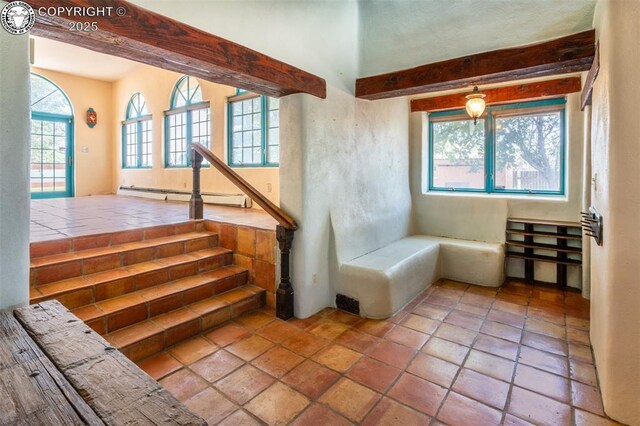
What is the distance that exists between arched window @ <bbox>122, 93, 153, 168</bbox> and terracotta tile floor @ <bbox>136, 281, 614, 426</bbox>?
6.31 meters

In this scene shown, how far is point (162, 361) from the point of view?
2.35m

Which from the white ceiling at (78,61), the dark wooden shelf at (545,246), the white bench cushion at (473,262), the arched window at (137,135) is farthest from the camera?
the arched window at (137,135)

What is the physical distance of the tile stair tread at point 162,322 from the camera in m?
2.33

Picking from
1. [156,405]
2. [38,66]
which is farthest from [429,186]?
[38,66]

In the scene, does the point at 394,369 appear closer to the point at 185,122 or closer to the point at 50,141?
the point at 185,122

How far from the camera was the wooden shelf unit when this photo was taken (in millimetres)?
4004

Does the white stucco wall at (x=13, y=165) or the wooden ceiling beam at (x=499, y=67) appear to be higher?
the wooden ceiling beam at (x=499, y=67)

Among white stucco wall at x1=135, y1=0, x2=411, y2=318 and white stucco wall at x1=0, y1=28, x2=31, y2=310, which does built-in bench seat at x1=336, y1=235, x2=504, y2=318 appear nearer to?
white stucco wall at x1=135, y1=0, x2=411, y2=318

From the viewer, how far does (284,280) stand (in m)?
3.12

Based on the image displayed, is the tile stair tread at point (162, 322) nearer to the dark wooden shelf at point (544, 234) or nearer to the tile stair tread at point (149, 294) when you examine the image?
the tile stair tread at point (149, 294)

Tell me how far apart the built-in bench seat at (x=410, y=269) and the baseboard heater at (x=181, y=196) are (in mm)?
2711

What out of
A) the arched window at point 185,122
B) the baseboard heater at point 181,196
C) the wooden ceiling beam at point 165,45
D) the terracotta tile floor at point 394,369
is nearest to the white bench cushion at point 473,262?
the terracotta tile floor at point 394,369

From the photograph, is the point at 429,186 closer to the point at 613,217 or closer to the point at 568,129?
the point at 568,129

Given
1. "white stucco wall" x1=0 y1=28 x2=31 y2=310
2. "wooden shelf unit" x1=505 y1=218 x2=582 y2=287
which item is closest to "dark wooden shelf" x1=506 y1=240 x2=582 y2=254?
"wooden shelf unit" x1=505 y1=218 x2=582 y2=287
